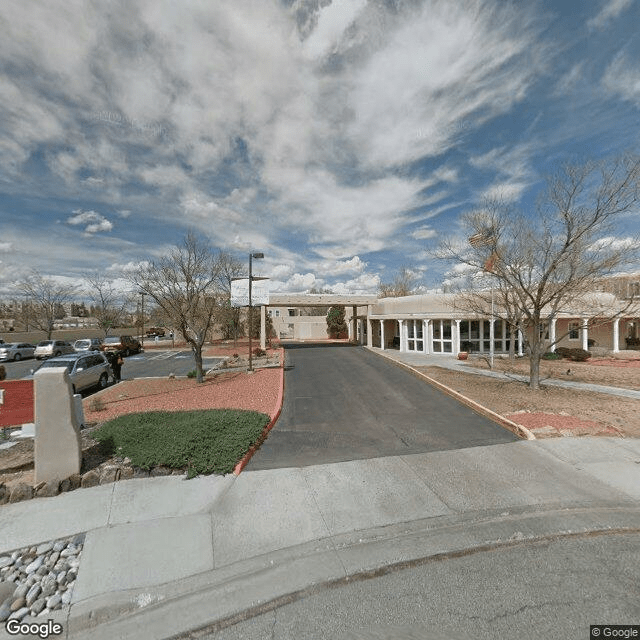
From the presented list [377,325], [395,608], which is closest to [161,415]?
[395,608]

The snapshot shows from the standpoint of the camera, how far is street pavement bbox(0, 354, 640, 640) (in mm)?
3199

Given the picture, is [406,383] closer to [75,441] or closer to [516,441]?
[516,441]

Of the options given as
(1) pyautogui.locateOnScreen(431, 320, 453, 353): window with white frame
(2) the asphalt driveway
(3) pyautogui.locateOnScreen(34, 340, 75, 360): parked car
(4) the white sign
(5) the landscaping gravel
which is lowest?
(5) the landscaping gravel

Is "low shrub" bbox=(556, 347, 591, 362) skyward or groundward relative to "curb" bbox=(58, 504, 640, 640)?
skyward

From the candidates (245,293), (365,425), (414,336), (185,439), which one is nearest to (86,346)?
(245,293)

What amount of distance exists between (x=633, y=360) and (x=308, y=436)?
80.9 ft

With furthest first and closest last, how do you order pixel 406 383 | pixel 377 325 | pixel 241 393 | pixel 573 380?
pixel 377 325, pixel 573 380, pixel 406 383, pixel 241 393

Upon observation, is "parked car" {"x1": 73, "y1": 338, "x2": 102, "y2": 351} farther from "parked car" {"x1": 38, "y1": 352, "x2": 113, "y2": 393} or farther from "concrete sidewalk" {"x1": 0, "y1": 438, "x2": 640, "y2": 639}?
"concrete sidewalk" {"x1": 0, "y1": 438, "x2": 640, "y2": 639}

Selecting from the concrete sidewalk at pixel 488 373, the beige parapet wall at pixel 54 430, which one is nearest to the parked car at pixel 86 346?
the concrete sidewalk at pixel 488 373

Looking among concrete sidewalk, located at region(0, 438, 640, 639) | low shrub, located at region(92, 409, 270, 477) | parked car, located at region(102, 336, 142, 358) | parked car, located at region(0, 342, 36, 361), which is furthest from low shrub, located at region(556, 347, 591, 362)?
parked car, located at region(0, 342, 36, 361)

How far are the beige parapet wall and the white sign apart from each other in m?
13.5

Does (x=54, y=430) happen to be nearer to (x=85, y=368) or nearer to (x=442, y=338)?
(x=85, y=368)

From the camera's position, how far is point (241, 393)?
1187 cm

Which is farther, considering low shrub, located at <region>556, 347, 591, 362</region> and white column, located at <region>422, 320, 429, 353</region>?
white column, located at <region>422, 320, 429, 353</region>
